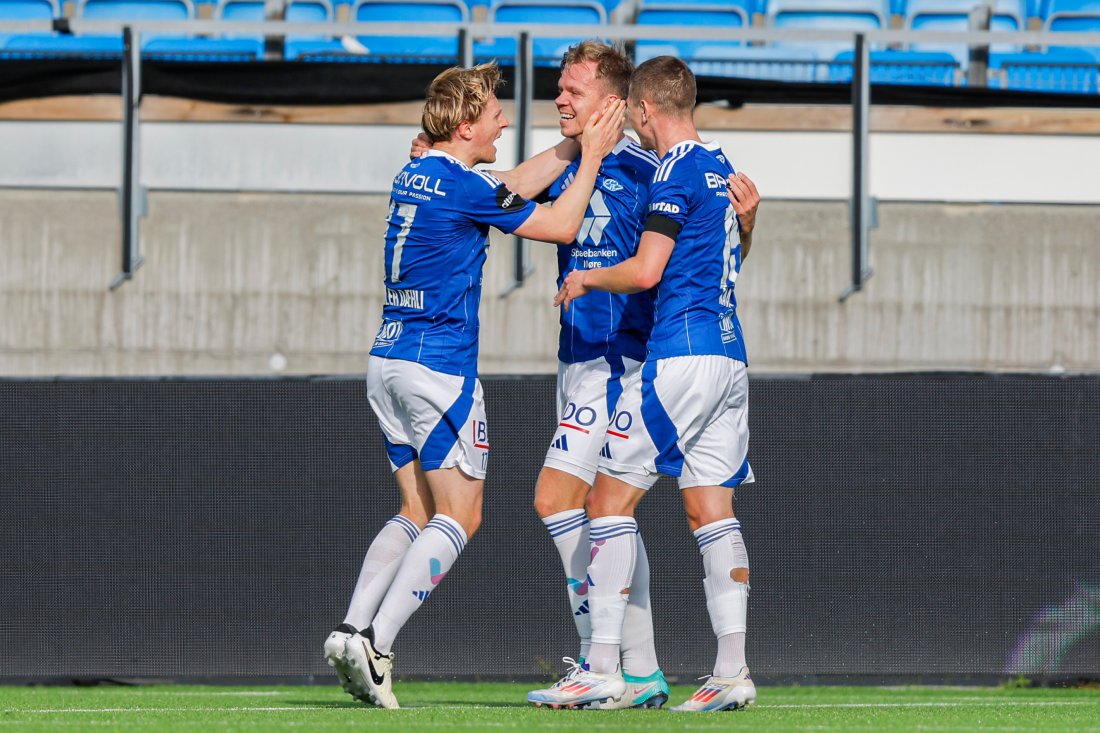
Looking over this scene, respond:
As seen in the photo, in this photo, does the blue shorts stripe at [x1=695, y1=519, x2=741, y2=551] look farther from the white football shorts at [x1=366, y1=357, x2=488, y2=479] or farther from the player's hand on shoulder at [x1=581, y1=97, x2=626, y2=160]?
the player's hand on shoulder at [x1=581, y1=97, x2=626, y2=160]

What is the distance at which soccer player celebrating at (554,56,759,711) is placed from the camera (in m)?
4.36

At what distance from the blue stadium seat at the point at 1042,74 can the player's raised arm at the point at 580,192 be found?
5.94 meters

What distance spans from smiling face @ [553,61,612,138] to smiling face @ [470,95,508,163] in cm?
28

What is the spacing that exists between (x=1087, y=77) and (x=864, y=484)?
4529mm

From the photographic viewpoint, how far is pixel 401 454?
4.71 metres

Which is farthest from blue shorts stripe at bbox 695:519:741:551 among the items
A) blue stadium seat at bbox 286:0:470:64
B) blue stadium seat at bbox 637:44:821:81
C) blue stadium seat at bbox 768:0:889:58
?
blue stadium seat at bbox 768:0:889:58

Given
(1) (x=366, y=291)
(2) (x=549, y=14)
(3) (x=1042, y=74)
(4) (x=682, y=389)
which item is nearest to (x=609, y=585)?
(4) (x=682, y=389)

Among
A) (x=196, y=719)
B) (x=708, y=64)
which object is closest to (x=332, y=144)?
(x=708, y=64)

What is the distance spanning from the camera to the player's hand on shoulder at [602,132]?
181 inches

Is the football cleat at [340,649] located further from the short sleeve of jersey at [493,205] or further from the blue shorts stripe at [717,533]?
the short sleeve of jersey at [493,205]

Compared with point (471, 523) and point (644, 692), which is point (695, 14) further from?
point (644, 692)

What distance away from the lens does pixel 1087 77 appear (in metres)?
9.70

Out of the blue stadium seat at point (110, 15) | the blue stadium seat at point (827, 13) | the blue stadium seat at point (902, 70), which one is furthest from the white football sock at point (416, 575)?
the blue stadium seat at point (827, 13)

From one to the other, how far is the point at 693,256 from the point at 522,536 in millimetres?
2593
